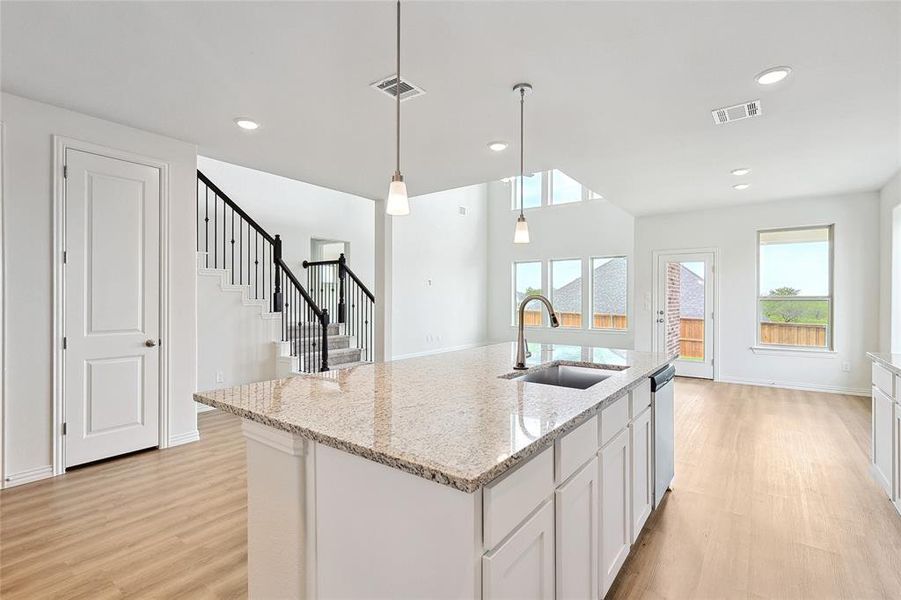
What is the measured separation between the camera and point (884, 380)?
2.69 metres

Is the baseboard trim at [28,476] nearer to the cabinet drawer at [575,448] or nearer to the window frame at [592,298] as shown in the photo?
the cabinet drawer at [575,448]

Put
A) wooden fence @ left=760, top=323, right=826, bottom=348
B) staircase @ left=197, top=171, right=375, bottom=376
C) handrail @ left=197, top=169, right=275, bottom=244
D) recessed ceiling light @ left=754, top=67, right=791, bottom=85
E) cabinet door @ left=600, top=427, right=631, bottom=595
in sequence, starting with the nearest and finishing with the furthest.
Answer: cabinet door @ left=600, top=427, right=631, bottom=595 < recessed ceiling light @ left=754, top=67, right=791, bottom=85 < handrail @ left=197, top=169, right=275, bottom=244 < staircase @ left=197, top=171, right=375, bottom=376 < wooden fence @ left=760, top=323, right=826, bottom=348

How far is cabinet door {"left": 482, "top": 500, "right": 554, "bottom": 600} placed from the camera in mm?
1069

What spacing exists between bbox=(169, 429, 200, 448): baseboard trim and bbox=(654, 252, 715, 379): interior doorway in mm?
6553

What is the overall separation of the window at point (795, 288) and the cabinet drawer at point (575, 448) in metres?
6.15

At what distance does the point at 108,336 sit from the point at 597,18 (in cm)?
388

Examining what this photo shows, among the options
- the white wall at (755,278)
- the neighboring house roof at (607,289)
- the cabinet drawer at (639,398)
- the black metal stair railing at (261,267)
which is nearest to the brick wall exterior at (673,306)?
the white wall at (755,278)

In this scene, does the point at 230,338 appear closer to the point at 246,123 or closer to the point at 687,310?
the point at 246,123

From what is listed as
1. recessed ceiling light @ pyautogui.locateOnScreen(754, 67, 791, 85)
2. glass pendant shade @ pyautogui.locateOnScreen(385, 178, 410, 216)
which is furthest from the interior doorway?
glass pendant shade @ pyautogui.locateOnScreen(385, 178, 410, 216)

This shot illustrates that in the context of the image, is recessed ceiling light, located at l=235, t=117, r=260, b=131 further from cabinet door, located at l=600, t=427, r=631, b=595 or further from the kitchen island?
cabinet door, located at l=600, t=427, r=631, b=595

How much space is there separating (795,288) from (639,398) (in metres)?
5.58

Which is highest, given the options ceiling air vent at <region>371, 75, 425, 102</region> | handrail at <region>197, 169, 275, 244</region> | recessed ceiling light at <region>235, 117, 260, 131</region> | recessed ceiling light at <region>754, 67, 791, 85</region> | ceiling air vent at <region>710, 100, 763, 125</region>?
ceiling air vent at <region>710, 100, 763, 125</region>

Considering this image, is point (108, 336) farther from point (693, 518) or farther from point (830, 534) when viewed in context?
point (830, 534)

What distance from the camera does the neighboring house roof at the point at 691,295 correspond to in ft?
22.5
